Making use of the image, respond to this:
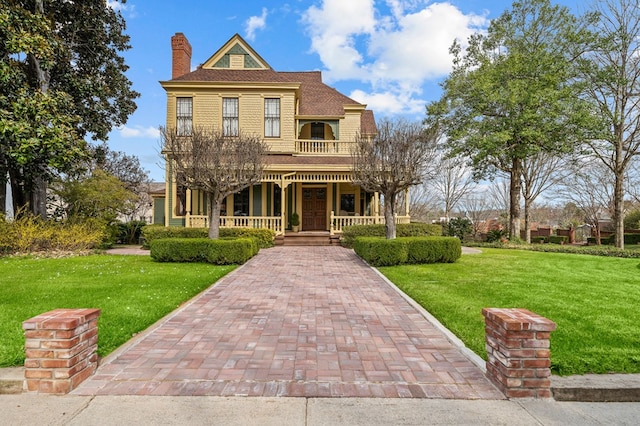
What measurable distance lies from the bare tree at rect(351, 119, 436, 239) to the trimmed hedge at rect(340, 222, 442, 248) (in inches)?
125

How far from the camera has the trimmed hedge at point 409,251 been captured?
10.7 metres

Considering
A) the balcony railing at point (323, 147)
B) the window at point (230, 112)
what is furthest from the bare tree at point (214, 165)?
the balcony railing at point (323, 147)

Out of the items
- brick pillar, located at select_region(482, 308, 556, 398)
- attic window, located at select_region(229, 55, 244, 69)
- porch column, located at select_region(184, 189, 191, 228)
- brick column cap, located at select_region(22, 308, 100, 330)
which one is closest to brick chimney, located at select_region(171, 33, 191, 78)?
attic window, located at select_region(229, 55, 244, 69)

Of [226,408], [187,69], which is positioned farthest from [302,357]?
[187,69]

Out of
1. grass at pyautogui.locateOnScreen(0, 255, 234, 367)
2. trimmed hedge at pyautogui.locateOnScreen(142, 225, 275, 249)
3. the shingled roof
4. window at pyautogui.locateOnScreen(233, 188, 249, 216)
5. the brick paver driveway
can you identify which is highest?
the shingled roof

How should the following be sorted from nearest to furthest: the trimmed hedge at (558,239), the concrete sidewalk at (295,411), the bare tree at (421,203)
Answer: the concrete sidewalk at (295,411), the trimmed hedge at (558,239), the bare tree at (421,203)

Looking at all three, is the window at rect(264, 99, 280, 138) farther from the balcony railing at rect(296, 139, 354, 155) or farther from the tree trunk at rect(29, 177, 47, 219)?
the tree trunk at rect(29, 177, 47, 219)

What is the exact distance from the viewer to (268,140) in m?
18.8

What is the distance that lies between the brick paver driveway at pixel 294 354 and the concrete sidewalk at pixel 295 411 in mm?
128

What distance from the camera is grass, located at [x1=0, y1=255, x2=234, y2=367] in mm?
4617

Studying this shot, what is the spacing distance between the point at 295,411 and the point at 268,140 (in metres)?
17.0

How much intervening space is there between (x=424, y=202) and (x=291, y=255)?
30.9 m

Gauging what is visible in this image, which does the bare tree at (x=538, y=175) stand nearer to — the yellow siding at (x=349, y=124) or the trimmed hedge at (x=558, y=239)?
the trimmed hedge at (x=558, y=239)

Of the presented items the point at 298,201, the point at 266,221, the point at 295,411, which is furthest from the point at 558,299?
the point at 298,201
